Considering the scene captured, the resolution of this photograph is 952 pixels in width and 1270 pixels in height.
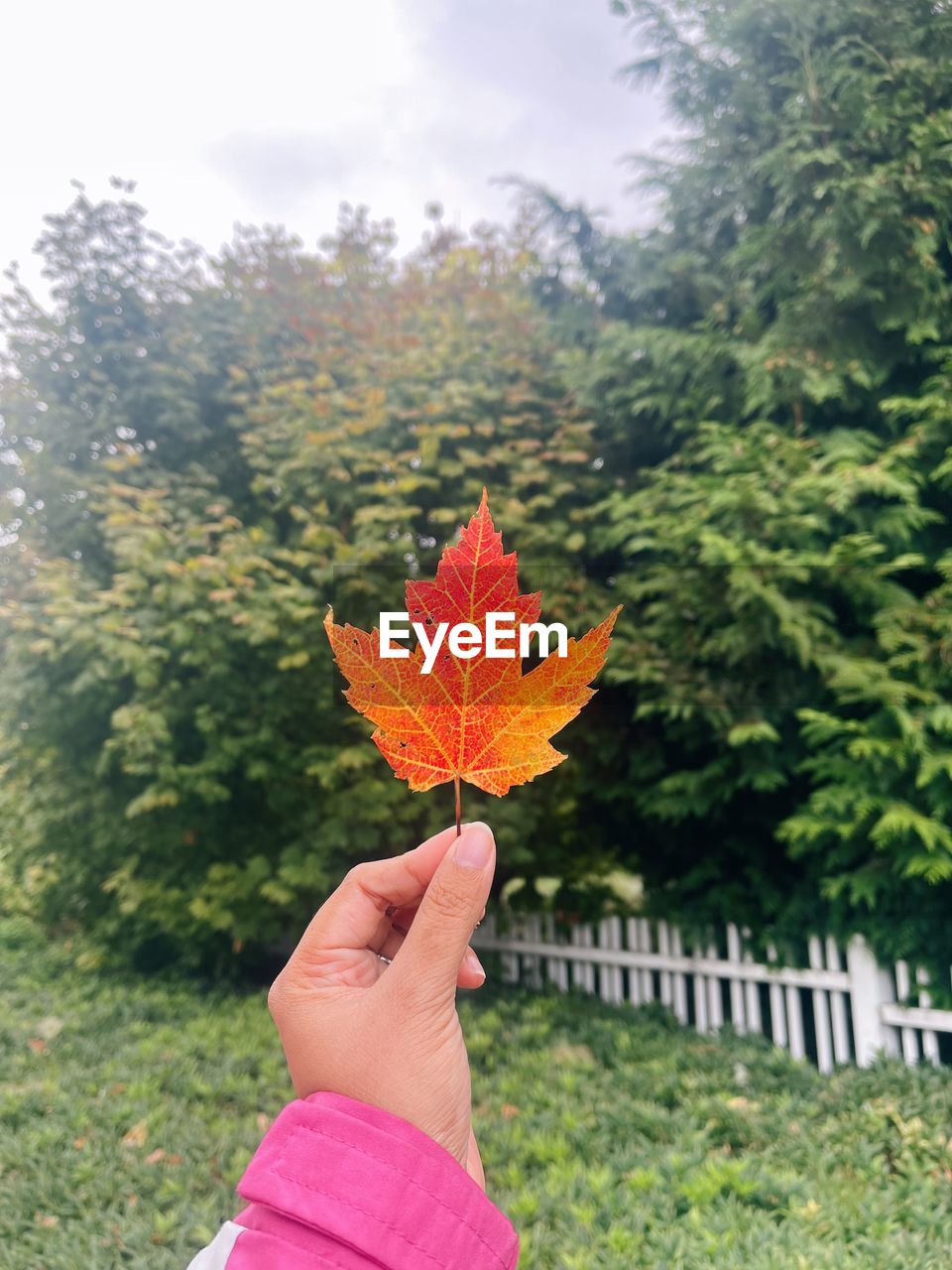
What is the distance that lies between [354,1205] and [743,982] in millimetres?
5522

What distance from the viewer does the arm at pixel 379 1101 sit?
2.84 ft

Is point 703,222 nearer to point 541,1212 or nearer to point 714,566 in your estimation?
point 714,566

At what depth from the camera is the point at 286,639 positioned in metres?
5.43

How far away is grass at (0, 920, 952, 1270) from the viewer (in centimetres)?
311

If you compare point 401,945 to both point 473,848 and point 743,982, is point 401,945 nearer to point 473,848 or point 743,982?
point 473,848

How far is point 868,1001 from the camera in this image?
476cm

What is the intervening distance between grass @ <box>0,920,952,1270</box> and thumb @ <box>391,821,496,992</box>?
8.45 ft

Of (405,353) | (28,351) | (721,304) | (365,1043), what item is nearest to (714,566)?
(721,304)

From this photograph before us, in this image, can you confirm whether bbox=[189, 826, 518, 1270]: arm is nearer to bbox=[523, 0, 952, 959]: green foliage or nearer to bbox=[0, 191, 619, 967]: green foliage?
bbox=[523, 0, 952, 959]: green foliage

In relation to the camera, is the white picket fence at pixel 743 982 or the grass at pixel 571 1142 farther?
the white picket fence at pixel 743 982

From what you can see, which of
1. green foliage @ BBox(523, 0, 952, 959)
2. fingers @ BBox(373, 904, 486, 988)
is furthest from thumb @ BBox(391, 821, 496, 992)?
green foliage @ BBox(523, 0, 952, 959)

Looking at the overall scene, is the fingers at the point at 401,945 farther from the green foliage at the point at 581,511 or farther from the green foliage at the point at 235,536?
the green foliage at the point at 235,536

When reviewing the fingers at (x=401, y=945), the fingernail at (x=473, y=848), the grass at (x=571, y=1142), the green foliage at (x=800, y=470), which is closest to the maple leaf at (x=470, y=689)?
the fingernail at (x=473, y=848)

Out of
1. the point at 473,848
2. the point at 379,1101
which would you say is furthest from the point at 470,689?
the point at 379,1101
